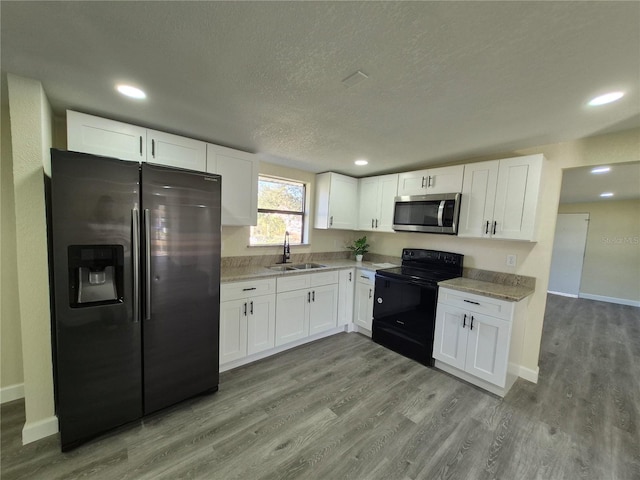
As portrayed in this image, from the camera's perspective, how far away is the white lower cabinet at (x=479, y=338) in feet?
7.35

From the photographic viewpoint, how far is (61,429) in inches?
61.7

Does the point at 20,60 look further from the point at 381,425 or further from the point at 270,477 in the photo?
the point at 381,425

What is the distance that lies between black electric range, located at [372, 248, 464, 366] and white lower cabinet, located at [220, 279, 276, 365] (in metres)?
1.38

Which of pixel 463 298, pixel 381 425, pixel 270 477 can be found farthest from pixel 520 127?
pixel 270 477

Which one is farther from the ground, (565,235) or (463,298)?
(565,235)

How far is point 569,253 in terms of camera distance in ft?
19.6

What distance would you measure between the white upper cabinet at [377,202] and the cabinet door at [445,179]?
48 centimetres

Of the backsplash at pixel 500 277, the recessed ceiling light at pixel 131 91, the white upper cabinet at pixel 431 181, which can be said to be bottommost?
the backsplash at pixel 500 277

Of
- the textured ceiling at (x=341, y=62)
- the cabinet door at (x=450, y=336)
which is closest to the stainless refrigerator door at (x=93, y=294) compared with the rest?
the textured ceiling at (x=341, y=62)

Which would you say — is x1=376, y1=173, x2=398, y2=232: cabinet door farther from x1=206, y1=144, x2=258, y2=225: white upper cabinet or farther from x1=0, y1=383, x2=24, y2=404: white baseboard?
x1=0, y1=383, x2=24, y2=404: white baseboard

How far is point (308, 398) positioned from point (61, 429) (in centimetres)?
166

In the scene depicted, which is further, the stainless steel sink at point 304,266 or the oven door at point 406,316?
the stainless steel sink at point 304,266

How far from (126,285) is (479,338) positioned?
2.98 m

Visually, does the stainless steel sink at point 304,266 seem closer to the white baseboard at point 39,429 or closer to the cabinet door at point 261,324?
the cabinet door at point 261,324
